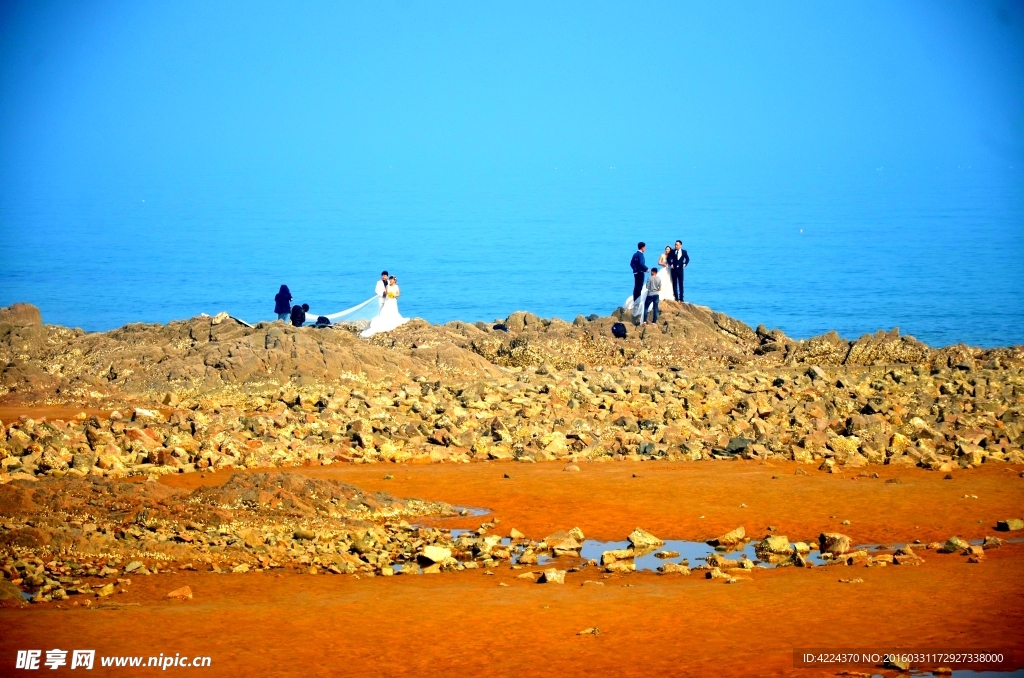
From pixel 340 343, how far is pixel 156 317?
29789 millimetres

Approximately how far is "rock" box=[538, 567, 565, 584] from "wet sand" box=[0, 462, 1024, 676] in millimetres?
210

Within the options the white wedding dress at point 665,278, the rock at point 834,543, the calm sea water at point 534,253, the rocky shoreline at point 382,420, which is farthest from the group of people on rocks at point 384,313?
the calm sea water at point 534,253

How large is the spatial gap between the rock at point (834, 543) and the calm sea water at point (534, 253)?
101ft

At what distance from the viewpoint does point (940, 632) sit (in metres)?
10.6

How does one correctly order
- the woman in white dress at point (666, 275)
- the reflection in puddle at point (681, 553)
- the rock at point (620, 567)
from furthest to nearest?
the woman in white dress at point (666, 275) < the reflection in puddle at point (681, 553) < the rock at point (620, 567)

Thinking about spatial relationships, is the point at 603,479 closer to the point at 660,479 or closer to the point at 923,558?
the point at 660,479

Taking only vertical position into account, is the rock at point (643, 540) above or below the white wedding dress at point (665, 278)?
below

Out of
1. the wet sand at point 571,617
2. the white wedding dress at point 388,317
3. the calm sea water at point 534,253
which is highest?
the calm sea water at point 534,253

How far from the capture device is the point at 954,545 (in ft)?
43.3

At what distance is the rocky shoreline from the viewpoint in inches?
518

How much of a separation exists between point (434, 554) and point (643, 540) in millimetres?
2290

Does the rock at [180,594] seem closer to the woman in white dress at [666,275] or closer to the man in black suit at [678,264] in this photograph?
the woman in white dress at [666,275]

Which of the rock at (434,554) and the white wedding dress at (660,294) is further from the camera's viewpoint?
the white wedding dress at (660,294)

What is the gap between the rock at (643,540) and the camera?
44.5ft
